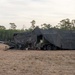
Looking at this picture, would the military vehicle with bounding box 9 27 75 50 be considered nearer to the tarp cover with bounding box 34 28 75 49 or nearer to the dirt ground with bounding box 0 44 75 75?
the tarp cover with bounding box 34 28 75 49

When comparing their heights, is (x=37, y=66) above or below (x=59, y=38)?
below

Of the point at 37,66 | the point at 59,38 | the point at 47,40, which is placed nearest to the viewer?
the point at 37,66

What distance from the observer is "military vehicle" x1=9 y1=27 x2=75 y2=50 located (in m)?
27.7

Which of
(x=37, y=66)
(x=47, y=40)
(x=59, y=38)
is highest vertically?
(x=59, y=38)

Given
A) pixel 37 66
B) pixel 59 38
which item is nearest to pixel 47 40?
pixel 59 38

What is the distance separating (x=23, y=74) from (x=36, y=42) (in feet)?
59.3

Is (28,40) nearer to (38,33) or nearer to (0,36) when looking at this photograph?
(38,33)

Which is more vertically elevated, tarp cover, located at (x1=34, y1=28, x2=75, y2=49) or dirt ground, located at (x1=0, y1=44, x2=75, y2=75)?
tarp cover, located at (x1=34, y1=28, x2=75, y2=49)


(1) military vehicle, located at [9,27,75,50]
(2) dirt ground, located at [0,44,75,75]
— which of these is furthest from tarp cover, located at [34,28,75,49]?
(2) dirt ground, located at [0,44,75,75]

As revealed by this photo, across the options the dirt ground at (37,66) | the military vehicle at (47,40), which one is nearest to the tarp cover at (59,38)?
the military vehicle at (47,40)

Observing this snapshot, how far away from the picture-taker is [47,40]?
27719mm

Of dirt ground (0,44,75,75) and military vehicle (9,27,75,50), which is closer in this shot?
dirt ground (0,44,75,75)

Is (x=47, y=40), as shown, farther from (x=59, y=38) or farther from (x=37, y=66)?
(x=37, y=66)

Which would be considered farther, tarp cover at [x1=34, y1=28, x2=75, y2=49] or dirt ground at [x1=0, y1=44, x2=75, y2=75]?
tarp cover at [x1=34, y1=28, x2=75, y2=49]
